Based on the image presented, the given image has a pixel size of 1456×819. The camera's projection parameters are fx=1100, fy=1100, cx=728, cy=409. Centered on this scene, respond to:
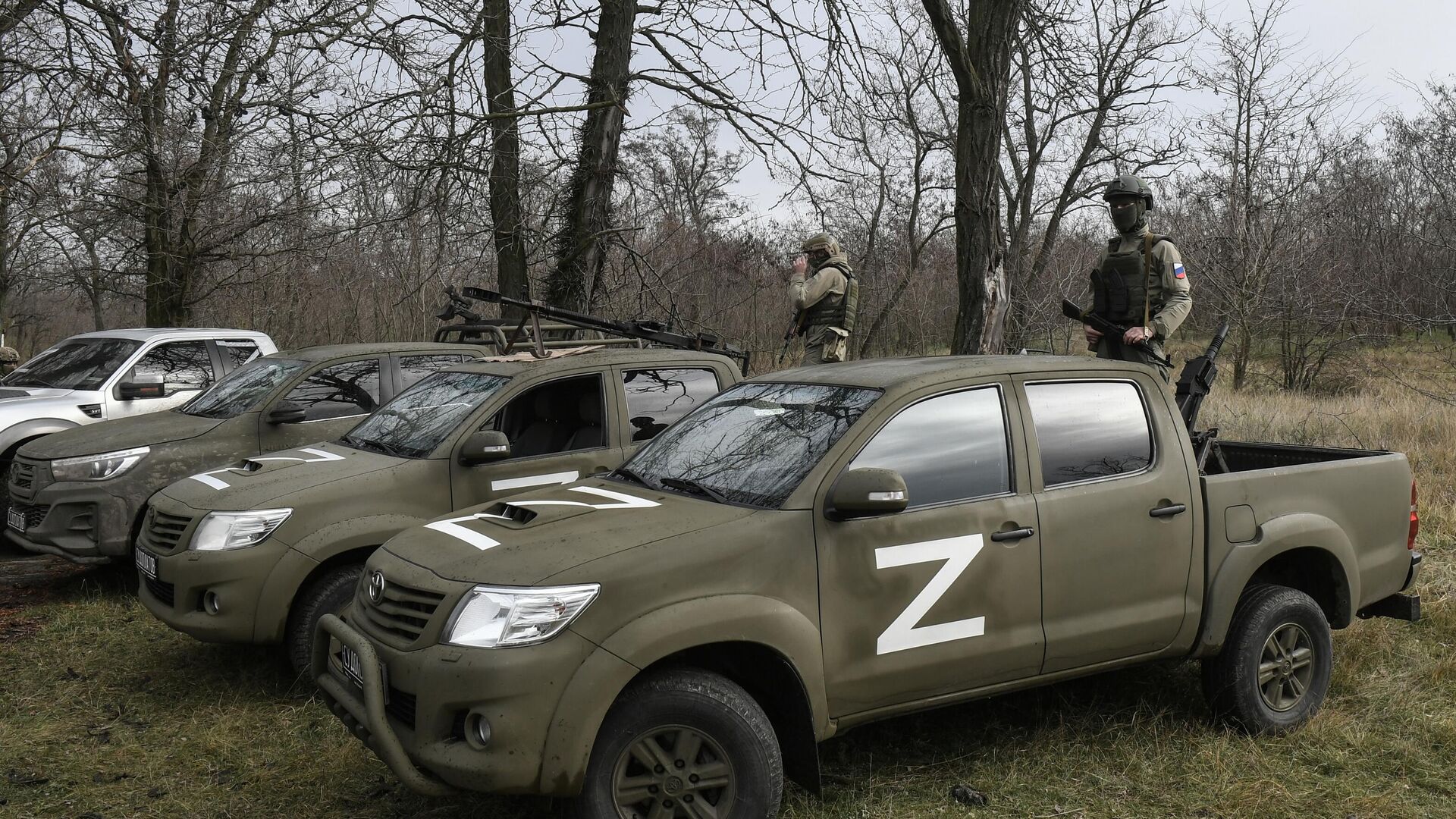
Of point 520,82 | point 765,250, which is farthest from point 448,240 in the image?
point 765,250

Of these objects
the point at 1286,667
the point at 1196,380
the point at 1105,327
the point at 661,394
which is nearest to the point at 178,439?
the point at 661,394

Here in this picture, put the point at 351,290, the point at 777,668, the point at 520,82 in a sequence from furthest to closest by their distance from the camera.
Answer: the point at 351,290 < the point at 520,82 < the point at 777,668

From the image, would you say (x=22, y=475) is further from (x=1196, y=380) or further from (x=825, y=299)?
(x=1196, y=380)

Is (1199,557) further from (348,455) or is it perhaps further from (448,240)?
(448,240)

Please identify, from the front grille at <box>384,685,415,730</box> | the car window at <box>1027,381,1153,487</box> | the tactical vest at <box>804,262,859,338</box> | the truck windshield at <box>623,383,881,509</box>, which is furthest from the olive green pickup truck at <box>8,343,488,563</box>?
the car window at <box>1027,381,1153,487</box>

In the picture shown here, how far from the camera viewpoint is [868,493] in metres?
3.43

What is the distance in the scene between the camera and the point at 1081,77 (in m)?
10.3

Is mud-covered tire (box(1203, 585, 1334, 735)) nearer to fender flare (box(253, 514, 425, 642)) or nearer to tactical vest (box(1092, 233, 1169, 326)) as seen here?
tactical vest (box(1092, 233, 1169, 326))

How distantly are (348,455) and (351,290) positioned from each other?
1695 cm

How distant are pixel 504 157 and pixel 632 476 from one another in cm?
744

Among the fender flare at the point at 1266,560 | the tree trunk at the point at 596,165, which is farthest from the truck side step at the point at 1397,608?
the tree trunk at the point at 596,165

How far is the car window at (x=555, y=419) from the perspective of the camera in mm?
5742

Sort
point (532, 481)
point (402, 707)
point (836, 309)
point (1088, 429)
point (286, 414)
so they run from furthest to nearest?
1. point (836, 309)
2. point (286, 414)
3. point (532, 481)
4. point (1088, 429)
5. point (402, 707)

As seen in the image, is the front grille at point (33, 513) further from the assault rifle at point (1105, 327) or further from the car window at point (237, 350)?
the assault rifle at point (1105, 327)
